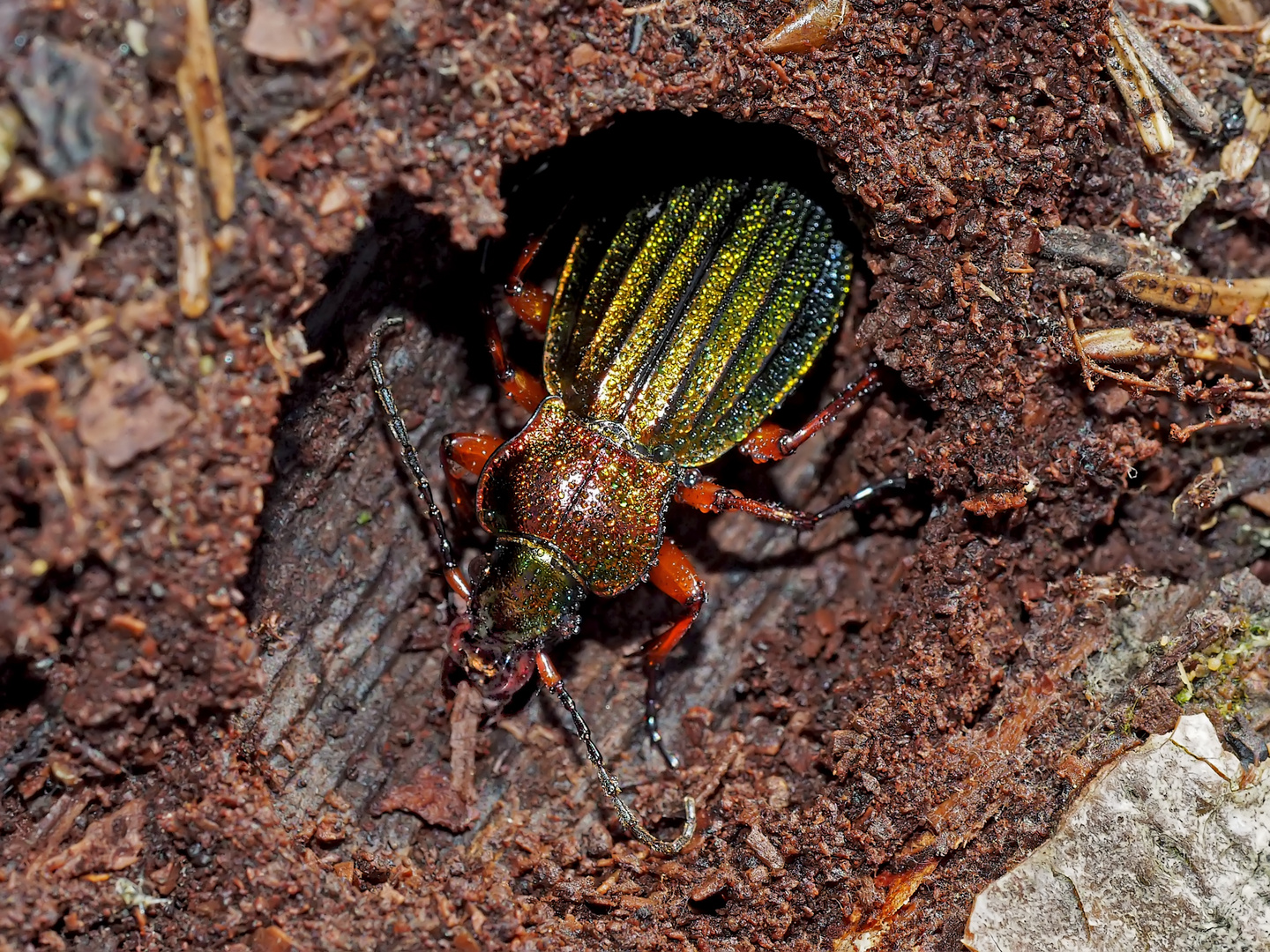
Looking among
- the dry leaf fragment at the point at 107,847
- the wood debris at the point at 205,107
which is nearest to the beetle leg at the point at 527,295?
the wood debris at the point at 205,107

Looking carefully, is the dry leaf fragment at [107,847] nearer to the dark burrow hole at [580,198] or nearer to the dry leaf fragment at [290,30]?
the dark burrow hole at [580,198]

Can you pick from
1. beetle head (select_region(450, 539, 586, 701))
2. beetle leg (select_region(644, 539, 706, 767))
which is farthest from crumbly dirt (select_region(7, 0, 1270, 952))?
beetle head (select_region(450, 539, 586, 701))

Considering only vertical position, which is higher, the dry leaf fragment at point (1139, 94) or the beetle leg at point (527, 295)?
the dry leaf fragment at point (1139, 94)

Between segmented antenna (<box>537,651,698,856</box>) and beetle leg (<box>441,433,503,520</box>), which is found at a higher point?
beetle leg (<box>441,433,503,520</box>)

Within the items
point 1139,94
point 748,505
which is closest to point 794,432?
point 748,505

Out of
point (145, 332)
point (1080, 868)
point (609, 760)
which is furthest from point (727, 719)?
point (145, 332)

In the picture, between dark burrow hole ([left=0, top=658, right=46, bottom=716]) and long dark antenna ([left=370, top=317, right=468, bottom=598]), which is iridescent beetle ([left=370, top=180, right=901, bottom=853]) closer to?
long dark antenna ([left=370, top=317, right=468, bottom=598])

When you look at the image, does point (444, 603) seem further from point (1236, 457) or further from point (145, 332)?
point (1236, 457)
